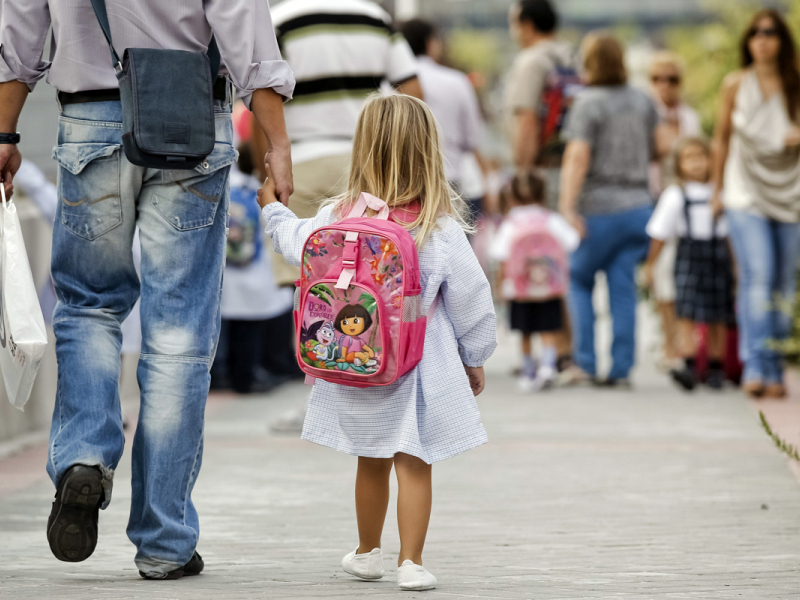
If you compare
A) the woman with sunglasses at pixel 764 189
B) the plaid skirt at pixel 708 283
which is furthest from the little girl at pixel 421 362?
the plaid skirt at pixel 708 283

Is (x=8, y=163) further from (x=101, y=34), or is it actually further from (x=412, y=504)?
(x=412, y=504)

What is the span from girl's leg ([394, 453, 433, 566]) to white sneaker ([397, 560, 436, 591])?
36 mm

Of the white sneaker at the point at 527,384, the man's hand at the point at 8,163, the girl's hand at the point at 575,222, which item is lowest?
the white sneaker at the point at 527,384

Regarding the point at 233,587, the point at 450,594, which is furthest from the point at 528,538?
the point at 233,587

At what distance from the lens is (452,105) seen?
379 inches

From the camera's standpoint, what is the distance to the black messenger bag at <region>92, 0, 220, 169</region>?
3740mm

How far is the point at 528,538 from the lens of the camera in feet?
15.5

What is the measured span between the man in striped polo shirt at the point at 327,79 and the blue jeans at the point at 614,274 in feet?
9.08

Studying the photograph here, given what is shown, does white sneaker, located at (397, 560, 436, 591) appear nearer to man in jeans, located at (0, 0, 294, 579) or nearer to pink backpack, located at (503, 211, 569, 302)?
man in jeans, located at (0, 0, 294, 579)

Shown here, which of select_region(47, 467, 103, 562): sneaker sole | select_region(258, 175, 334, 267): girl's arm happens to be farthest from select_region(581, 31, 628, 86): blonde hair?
select_region(47, 467, 103, 562): sneaker sole

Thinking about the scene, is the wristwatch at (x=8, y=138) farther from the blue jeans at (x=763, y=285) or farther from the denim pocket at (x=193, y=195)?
the blue jeans at (x=763, y=285)

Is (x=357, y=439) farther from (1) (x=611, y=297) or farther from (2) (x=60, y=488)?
(1) (x=611, y=297)

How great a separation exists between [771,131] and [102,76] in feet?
18.0

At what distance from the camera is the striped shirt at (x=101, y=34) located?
3850mm
